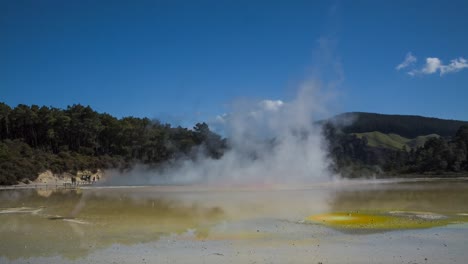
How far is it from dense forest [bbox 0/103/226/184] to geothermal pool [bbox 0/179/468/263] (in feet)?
191

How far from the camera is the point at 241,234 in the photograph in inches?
810

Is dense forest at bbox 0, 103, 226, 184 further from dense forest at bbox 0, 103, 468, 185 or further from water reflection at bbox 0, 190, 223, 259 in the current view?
water reflection at bbox 0, 190, 223, 259

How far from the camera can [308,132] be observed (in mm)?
73312

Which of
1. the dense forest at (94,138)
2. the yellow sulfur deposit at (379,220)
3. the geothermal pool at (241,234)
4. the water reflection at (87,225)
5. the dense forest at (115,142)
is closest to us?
the geothermal pool at (241,234)

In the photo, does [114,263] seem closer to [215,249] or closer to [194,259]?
[194,259]

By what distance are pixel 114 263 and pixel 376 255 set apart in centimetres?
892

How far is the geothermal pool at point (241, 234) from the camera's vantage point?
15.9m

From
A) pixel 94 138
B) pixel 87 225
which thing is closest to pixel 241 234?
pixel 87 225

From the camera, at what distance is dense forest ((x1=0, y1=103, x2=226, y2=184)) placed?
92062mm

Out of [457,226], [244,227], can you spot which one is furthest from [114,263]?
[457,226]

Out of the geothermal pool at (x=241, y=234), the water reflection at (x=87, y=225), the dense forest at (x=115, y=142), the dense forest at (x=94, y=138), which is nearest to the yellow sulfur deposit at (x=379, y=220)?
the geothermal pool at (x=241, y=234)

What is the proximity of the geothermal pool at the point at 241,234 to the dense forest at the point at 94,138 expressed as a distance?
58177 mm

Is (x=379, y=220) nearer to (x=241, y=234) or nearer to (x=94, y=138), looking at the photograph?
(x=241, y=234)

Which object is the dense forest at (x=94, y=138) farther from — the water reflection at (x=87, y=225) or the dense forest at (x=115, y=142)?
the water reflection at (x=87, y=225)
